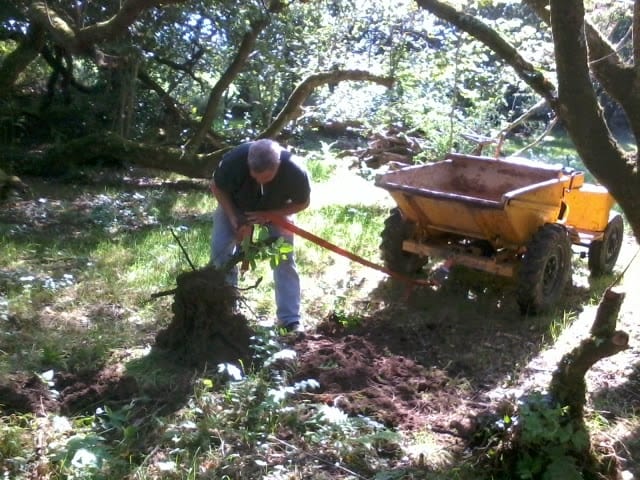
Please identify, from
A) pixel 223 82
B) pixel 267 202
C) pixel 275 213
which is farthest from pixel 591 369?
pixel 223 82

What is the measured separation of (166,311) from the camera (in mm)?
5812

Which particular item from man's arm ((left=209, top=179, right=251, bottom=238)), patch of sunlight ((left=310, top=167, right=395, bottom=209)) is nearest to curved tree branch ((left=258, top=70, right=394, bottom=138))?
patch of sunlight ((left=310, top=167, right=395, bottom=209))

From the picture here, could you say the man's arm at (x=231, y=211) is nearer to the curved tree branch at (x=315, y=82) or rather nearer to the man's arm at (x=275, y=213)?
the man's arm at (x=275, y=213)

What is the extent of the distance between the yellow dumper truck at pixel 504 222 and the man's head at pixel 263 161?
1.29 metres

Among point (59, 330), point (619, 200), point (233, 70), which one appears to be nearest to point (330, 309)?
point (59, 330)

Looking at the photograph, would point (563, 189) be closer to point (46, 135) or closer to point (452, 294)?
point (452, 294)

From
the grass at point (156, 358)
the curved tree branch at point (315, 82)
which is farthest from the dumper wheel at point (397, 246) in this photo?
the curved tree branch at point (315, 82)

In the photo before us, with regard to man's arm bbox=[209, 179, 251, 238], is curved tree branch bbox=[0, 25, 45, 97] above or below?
above

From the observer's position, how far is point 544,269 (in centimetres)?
609

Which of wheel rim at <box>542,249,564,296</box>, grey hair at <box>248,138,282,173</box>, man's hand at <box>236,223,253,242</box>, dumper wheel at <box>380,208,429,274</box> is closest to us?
grey hair at <box>248,138,282,173</box>

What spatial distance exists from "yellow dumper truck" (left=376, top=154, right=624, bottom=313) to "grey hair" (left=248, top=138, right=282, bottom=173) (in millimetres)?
1298

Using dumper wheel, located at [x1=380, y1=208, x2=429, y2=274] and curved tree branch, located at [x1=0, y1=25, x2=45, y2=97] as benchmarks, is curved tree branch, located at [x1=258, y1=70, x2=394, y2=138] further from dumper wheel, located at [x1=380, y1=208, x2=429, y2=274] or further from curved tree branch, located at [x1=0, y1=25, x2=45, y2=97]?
dumper wheel, located at [x1=380, y1=208, x2=429, y2=274]

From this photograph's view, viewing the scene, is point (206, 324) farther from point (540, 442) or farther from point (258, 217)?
point (540, 442)

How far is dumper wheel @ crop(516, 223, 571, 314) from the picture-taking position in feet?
19.5
